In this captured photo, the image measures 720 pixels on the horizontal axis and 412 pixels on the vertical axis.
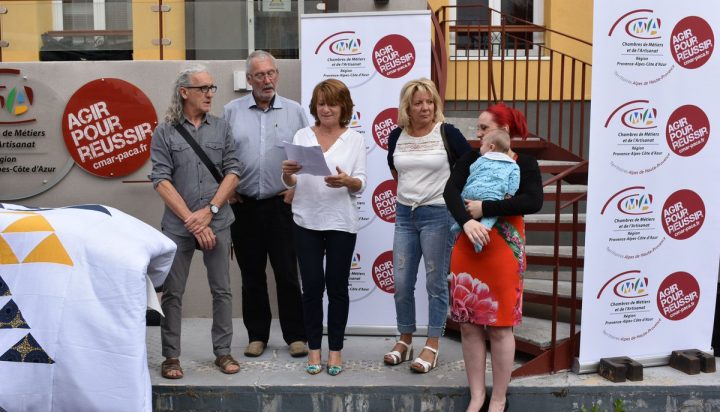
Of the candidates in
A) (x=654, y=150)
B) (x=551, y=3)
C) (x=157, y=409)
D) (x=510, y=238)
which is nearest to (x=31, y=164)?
(x=157, y=409)

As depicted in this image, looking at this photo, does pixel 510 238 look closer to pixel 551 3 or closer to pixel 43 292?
pixel 43 292

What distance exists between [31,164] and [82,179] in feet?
1.31

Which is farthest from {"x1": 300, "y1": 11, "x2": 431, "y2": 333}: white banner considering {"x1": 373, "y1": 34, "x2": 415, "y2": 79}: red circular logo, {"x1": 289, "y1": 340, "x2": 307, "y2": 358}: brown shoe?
{"x1": 289, "y1": 340, "x2": 307, "y2": 358}: brown shoe

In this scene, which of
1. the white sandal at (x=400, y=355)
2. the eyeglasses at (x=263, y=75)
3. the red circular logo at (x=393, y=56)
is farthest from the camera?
the red circular logo at (x=393, y=56)

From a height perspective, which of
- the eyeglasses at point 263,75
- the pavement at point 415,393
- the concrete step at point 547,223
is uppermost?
the eyeglasses at point 263,75

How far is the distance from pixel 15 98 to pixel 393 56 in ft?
9.54

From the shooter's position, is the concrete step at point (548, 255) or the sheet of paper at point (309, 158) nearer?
the sheet of paper at point (309, 158)

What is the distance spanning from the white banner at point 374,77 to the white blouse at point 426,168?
78 centimetres

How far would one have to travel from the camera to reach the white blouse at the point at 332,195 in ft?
14.3

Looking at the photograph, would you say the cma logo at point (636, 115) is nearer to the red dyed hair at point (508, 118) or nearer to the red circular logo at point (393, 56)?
the red dyed hair at point (508, 118)

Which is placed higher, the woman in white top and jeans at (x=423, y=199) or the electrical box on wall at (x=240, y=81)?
the electrical box on wall at (x=240, y=81)

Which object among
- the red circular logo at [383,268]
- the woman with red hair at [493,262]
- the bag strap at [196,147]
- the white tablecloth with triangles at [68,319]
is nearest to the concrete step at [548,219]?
the red circular logo at [383,268]

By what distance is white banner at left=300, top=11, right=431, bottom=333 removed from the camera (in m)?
5.11

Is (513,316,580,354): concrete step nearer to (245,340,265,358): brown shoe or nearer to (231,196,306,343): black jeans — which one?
(231,196,306,343): black jeans
